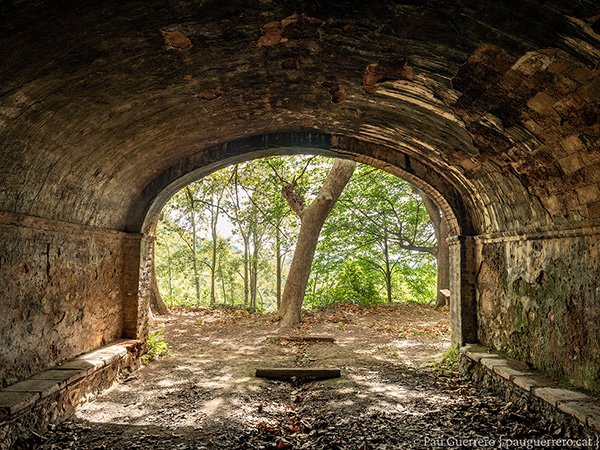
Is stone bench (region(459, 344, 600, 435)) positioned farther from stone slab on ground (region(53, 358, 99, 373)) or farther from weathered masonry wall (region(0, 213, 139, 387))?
weathered masonry wall (region(0, 213, 139, 387))

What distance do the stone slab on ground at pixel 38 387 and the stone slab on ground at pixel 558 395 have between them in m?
4.89

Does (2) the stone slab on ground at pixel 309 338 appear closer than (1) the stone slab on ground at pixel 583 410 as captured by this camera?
No

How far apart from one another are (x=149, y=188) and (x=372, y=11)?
16.0ft

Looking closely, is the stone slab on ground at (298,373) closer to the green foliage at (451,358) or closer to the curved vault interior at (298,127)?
the green foliage at (451,358)

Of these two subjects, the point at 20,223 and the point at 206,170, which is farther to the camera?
the point at 206,170

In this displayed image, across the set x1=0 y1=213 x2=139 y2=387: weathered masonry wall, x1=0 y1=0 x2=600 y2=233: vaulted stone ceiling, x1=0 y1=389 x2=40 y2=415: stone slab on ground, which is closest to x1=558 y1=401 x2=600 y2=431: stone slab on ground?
x1=0 y1=0 x2=600 y2=233: vaulted stone ceiling

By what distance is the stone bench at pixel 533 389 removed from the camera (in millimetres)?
3487

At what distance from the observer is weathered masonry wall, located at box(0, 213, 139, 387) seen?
3963 mm

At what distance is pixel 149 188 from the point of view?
6582 millimetres

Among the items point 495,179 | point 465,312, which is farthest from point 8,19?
point 465,312

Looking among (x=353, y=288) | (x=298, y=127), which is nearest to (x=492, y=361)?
(x=298, y=127)

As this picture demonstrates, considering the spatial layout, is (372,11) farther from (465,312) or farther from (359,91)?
(465,312)

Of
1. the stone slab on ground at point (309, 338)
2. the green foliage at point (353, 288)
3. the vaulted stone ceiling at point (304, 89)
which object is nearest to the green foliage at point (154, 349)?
the vaulted stone ceiling at point (304, 89)

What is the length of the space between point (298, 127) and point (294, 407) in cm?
388
